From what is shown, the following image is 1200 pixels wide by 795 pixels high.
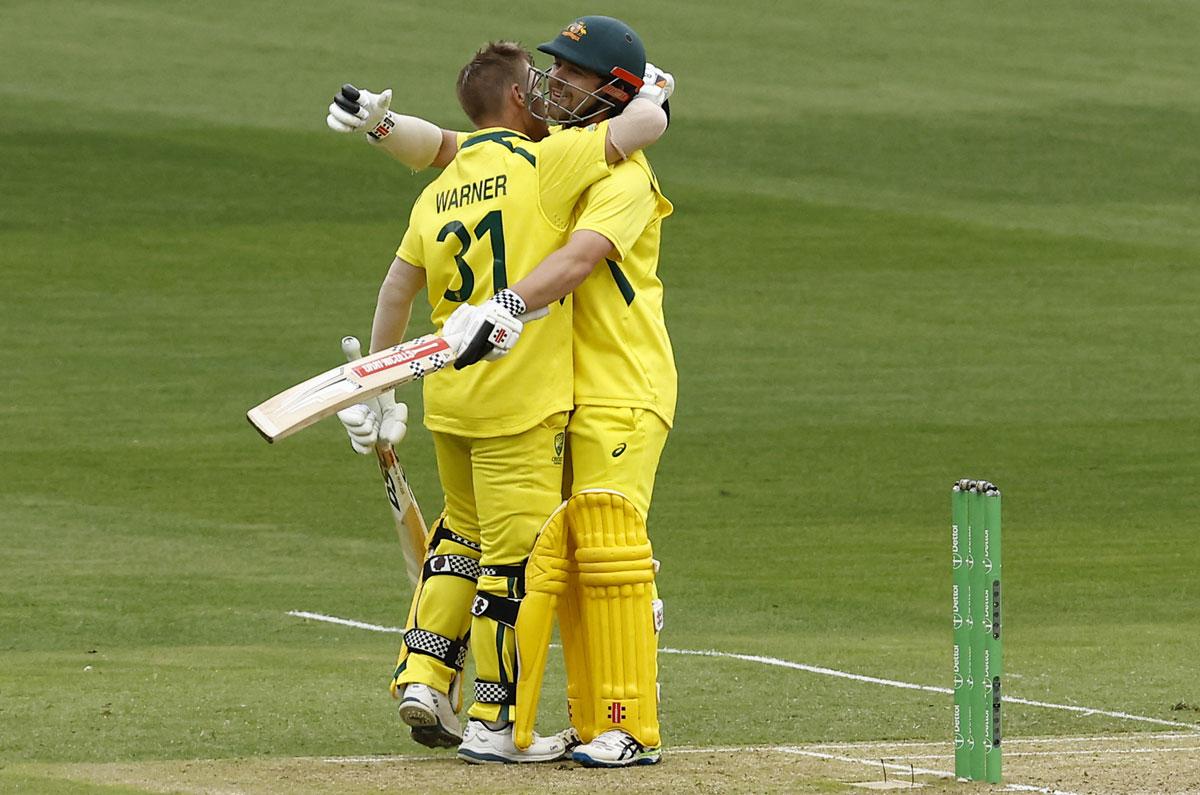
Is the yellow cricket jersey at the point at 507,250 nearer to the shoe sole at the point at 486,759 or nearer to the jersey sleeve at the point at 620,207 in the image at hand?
the jersey sleeve at the point at 620,207

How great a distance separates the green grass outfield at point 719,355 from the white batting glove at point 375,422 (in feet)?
3.14

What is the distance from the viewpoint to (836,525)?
14453 millimetres

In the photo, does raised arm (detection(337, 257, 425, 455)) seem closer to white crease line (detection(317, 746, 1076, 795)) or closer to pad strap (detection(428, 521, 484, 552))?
pad strap (detection(428, 521, 484, 552))

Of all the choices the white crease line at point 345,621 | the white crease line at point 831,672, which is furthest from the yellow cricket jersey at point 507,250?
the white crease line at point 345,621

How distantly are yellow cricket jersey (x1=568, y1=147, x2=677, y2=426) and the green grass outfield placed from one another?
1365 mm

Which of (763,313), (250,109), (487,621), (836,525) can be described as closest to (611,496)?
(487,621)

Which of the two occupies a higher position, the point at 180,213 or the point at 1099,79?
the point at 1099,79

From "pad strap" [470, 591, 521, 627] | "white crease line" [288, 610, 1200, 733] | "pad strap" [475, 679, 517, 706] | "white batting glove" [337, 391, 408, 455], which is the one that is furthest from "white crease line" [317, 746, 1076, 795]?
"white crease line" [288, 610, 1200, 733]

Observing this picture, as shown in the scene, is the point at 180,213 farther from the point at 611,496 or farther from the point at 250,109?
the point at 611,496

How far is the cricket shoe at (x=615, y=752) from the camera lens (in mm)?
6777

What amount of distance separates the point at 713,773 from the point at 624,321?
1300 millimetres

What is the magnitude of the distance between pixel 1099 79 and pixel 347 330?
1753cm

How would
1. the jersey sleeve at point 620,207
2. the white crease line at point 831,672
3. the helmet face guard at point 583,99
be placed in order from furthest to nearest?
1. the white crease line at point 831,672
2. the helmet face guard at point 583,99
3. the jersey sleeve at point 620,207

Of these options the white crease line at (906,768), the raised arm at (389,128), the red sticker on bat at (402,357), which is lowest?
the white crease line at (906,768)
